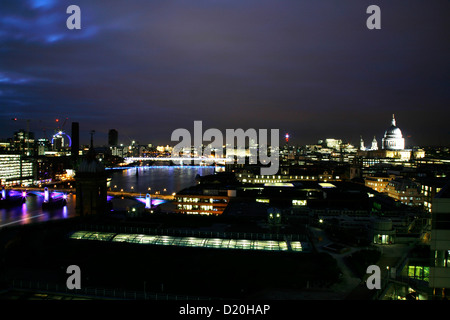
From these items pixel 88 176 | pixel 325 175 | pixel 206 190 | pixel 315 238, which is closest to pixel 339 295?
pixel 315 238

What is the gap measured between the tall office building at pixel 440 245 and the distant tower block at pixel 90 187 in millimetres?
15781

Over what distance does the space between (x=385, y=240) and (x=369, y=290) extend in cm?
424

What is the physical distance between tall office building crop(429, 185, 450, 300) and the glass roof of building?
5272 millimetres

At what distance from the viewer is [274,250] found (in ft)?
28.3

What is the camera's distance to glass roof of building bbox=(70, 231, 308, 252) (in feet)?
29.2

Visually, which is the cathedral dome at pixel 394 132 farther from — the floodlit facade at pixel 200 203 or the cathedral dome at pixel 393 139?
the floodlit facade at pixel 200 203

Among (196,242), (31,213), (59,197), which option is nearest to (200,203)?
(196,242)

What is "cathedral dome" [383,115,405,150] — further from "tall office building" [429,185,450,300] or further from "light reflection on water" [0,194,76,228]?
"tall office building" [429,185,450,300]

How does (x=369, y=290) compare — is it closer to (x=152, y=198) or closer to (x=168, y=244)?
(x=168, y=244)

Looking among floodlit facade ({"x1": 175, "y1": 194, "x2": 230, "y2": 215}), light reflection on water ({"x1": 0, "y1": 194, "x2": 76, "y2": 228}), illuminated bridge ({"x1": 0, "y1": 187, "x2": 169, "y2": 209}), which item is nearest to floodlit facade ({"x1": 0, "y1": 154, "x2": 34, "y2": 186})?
illuminated bridge ({"x1": 0, "y1": 187, "x2": 169, "y2": 209})

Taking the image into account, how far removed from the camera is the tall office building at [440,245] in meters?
3.51

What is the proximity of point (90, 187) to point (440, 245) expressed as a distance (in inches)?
639

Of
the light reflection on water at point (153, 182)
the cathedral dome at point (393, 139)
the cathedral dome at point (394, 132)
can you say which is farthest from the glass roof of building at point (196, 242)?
the cathedral dome at point (394, 132)
